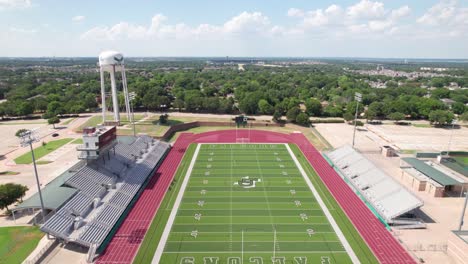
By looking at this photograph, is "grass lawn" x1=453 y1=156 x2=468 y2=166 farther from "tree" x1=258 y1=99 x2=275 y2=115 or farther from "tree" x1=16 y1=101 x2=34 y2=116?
"tree" x1=16 y1=101 x2=34 y2=116

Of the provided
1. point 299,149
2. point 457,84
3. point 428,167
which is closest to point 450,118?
point 428,167

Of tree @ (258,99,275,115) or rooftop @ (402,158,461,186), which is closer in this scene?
rooftop @ (402,158,461,186)

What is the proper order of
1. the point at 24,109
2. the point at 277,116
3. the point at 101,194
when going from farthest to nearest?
the point at 24,109, the point at 277,116, the point at 101,194

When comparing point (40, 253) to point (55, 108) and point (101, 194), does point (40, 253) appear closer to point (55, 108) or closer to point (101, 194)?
point (101, 194)

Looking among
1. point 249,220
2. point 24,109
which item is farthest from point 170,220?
point 24,109

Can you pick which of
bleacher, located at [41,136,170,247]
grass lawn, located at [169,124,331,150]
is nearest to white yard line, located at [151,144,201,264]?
bleacher, located at [41,136,170,247]

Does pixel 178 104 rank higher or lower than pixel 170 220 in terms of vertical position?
higher
